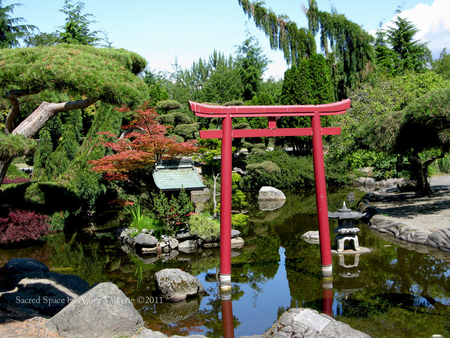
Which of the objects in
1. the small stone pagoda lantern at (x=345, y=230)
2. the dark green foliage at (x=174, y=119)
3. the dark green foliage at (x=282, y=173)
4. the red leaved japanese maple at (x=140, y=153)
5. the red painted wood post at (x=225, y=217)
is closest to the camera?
the red painted wood post at (x=225, y=217)

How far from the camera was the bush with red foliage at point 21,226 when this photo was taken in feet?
32.9

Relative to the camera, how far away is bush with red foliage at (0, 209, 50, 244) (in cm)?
1004

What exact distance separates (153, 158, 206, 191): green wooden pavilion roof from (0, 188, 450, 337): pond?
227 cm

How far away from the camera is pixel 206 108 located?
6898mm

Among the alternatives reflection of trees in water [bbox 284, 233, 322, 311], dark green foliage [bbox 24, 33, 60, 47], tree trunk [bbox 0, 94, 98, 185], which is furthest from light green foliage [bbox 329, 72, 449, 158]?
dark green foliage [bbox 24, 33, 60, 47]

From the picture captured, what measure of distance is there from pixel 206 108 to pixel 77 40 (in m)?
22.1

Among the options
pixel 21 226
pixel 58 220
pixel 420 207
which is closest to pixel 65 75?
pixel 21 226

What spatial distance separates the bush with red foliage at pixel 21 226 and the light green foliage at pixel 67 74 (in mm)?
5816

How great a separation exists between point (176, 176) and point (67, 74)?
257 inches

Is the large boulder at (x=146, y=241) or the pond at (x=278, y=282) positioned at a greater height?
the large boulder at (x=146, y=241)

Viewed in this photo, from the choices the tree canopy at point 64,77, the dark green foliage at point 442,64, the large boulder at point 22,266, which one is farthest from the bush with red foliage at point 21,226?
the dark green foliage at point 442,64

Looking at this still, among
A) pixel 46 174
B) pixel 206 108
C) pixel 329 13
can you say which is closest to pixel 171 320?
pixel 206 108

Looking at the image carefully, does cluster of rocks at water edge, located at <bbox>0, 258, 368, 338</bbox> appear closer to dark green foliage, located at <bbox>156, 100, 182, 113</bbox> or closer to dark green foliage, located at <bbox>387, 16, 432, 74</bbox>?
dark green foliage, located at <bbox>156, 100, 182, 113</bbox>

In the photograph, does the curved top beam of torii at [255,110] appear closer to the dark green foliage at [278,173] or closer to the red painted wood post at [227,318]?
the red painted wood post at [227,318]
